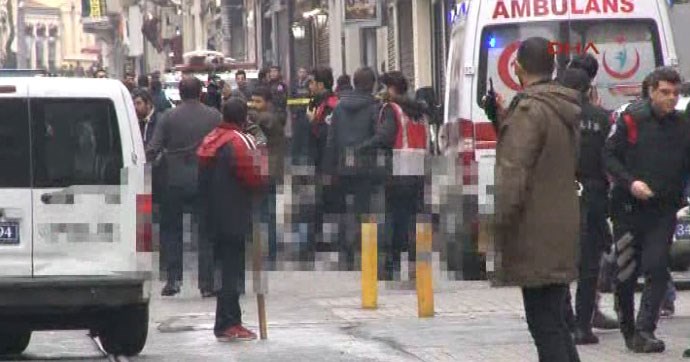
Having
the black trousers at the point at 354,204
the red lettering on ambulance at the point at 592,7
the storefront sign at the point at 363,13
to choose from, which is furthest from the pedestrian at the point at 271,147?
the storefront sign at the point at 363,13

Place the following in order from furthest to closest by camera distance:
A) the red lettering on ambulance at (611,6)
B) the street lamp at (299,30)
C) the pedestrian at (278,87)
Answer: the street lamp at (299,30) < the pedestrian at (278,87) < the red lettering on ambulance at (611,6)

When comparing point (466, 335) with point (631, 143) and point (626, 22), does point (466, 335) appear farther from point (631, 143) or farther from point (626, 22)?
point (626, 22)

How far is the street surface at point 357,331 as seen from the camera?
12367 millimetres

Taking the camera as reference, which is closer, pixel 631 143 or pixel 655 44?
pixel 631 143

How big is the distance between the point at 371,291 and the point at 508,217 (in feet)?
22.8

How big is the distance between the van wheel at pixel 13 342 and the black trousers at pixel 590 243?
3.83 metres

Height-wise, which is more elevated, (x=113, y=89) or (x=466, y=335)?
(x=113, y=89)

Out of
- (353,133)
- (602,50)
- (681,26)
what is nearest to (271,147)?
(353,133)

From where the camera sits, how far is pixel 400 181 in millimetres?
16938

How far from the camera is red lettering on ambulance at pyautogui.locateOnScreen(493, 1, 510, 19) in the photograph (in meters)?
17.4

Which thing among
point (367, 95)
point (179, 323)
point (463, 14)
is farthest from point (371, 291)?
point (463, 14)

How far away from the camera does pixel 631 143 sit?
12.1 meters

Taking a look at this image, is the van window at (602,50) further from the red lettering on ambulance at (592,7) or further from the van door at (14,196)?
the van door at (14,196)

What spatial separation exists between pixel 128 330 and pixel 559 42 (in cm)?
635
